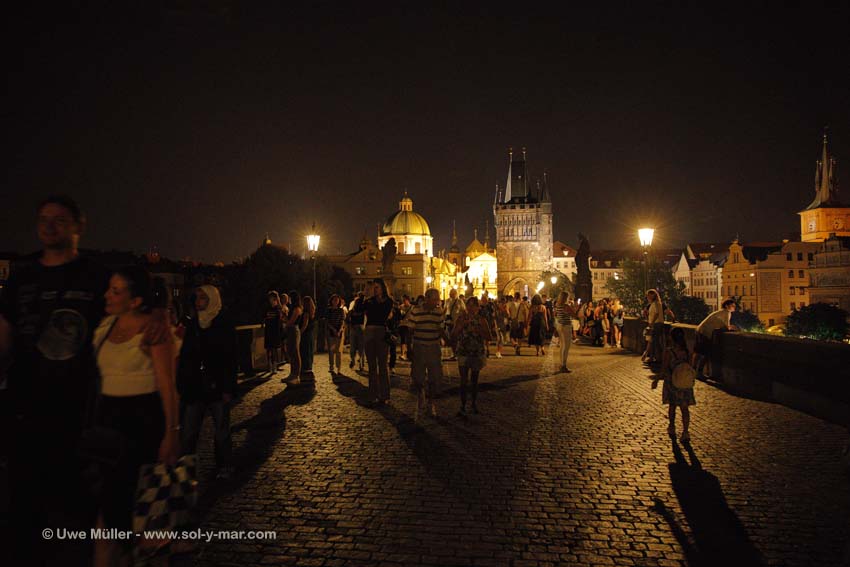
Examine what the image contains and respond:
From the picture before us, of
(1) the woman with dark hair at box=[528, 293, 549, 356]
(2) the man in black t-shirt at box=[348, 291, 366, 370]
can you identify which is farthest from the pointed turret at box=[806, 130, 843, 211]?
(2) the man in black t-shirt at box=[348, 291, 366, 370]

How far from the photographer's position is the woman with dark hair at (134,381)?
3.53 metres

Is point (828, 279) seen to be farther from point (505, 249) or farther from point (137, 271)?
point (137, 271)

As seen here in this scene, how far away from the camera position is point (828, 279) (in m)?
69.1

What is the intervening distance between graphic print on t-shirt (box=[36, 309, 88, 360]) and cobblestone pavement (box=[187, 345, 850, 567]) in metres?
1.70

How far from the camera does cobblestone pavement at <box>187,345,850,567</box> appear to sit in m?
4.42

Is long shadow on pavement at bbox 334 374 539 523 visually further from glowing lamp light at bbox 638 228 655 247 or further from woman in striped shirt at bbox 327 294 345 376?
glowing lamp light at bbox 638 228 655 247

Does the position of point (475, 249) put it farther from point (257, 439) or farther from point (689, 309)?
point (257, 439)

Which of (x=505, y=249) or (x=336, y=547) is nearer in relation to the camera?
(x=336, y=547)

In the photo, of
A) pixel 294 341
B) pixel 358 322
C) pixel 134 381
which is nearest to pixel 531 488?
pixel 134 381

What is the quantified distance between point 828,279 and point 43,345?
79.7 metres

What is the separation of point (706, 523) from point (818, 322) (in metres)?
44.6

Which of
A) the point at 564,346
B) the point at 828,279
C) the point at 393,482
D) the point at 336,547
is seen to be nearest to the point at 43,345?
the point at 336,547

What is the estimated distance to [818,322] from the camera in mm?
42562

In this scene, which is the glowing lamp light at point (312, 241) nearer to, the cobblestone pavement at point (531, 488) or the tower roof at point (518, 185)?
the cobblestone pavement at point (531, 488)
